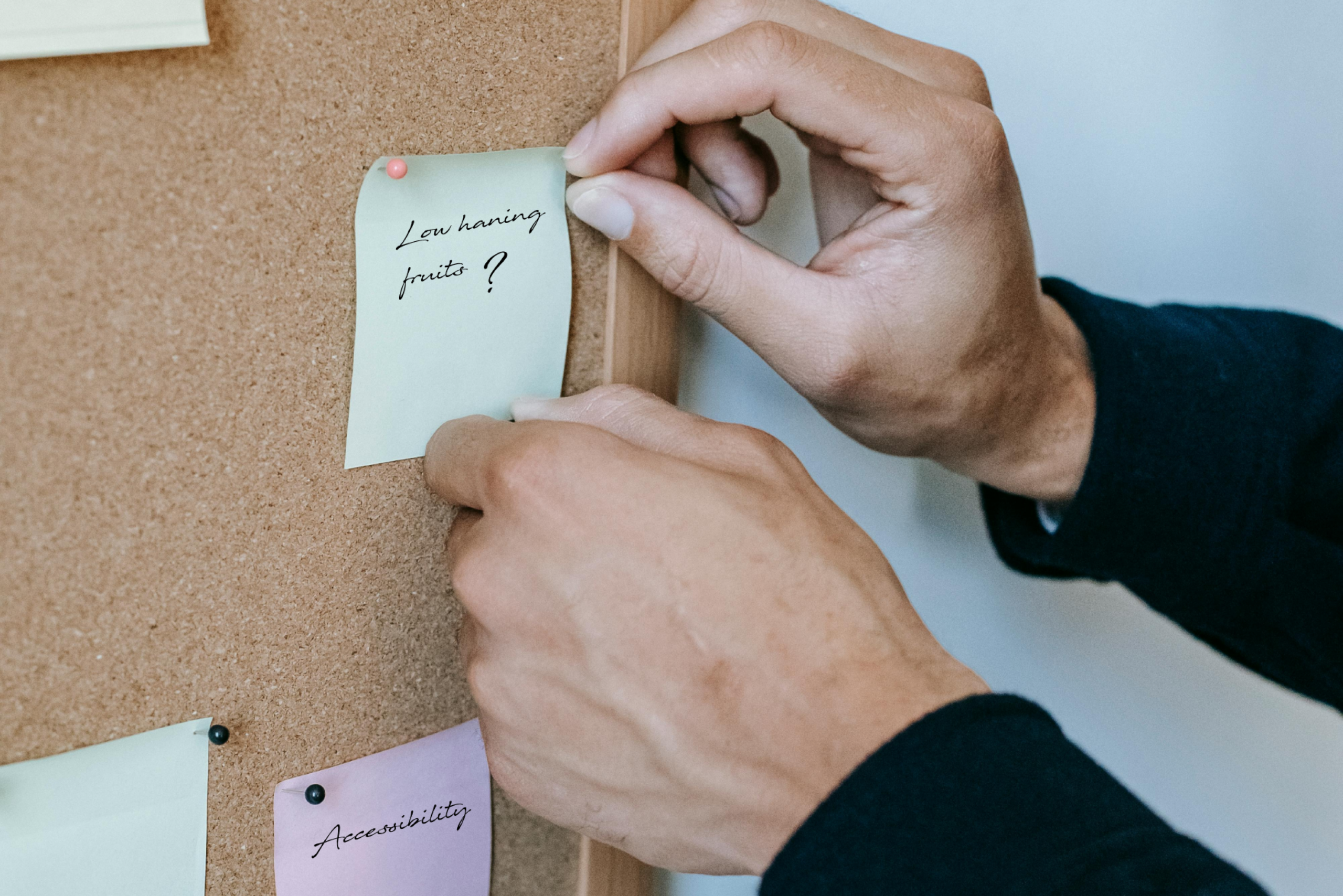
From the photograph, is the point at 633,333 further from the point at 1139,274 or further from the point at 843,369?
the point at 1139,274

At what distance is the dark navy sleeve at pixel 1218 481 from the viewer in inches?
20.3

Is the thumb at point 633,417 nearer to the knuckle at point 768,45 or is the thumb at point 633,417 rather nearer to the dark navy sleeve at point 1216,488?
the knuckle at point 768,45

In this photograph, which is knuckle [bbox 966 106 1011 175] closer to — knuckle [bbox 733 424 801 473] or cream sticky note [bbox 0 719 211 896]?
knuckle [bbox 733 424 801 473]

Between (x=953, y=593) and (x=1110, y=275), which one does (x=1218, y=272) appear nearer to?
(x=1110, y=275)

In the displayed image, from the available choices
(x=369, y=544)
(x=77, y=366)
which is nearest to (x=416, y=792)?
(x=369, y=544)

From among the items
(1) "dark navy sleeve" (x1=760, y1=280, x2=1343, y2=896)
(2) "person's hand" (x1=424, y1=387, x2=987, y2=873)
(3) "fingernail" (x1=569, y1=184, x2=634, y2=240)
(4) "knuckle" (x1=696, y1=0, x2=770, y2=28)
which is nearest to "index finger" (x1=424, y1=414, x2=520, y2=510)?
(2) "person's hand" (x1=424, y1=387, x2=987, y2=873)

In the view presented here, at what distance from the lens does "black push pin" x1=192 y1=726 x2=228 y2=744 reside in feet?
1.19

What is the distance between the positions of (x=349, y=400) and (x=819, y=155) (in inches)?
11.8

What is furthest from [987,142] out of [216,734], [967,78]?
[216,734]

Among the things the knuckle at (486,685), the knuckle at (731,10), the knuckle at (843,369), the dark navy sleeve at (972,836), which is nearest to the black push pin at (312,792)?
the knuckle at (486,685)

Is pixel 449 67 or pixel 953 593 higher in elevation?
pixel 449 67

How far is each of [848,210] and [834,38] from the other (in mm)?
94

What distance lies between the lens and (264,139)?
34 centimetres

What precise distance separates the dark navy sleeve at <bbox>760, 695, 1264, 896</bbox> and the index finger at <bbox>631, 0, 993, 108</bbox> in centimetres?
33
